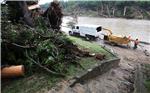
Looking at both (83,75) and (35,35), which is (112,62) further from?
(35,35)

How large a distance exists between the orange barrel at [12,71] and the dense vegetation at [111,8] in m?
33.5

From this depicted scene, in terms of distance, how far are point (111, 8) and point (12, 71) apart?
142ft

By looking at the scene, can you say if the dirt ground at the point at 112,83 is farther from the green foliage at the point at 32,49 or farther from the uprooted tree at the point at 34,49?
the green foliage at the point at 32,49

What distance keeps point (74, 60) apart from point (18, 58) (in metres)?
2.79

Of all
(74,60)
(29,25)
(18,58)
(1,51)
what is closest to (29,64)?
(18,58)

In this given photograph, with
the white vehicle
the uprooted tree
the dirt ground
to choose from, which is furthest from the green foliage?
the white vehicle

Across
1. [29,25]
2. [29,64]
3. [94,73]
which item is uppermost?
[29,25]

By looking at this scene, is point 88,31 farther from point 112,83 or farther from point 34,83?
point 34,83

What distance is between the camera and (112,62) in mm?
14742

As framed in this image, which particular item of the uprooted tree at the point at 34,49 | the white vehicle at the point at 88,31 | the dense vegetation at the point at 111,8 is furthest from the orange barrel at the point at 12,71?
the dense vegetation at the point at 111,8

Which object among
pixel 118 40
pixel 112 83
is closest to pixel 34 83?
pixel 112 83

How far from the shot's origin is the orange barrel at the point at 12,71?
9467 millimetres

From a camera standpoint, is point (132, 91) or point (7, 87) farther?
point (132, 91)

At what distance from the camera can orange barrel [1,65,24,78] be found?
9.47 m
